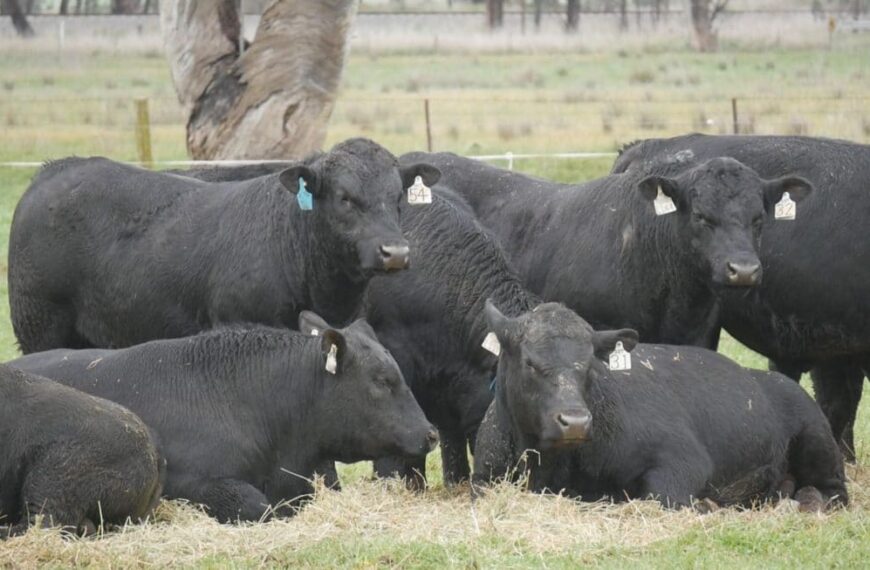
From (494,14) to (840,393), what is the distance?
163 feet

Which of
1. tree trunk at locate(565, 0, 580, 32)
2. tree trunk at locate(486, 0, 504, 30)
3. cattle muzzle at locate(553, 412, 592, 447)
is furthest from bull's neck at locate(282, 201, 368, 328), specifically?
tree trunk at locate(565, 0, 580, 32)

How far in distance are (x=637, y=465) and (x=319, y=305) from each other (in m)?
2.19

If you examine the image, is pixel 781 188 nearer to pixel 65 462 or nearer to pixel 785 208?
pixel 785 208

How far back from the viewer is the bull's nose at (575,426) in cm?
720

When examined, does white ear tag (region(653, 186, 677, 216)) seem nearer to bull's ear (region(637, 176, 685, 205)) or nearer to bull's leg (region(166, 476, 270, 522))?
bull's ear (region(637, 176, 685, 205))

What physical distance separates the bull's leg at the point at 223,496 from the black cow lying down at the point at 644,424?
1.25m

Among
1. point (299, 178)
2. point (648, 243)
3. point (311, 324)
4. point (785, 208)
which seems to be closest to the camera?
point (311, 324)

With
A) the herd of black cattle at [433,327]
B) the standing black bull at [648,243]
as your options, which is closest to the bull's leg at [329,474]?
the herd of black cattle at [433,327]

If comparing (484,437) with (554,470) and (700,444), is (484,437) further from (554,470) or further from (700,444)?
(700,444)

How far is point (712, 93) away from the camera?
34.0 metres

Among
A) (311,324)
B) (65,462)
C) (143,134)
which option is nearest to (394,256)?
(311,324)

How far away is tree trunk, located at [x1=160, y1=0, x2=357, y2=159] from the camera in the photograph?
16672mm

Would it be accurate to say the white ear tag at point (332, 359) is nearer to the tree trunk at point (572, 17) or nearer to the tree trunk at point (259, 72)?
the tree trunk at point (259, 72)

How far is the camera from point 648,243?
9.13m
